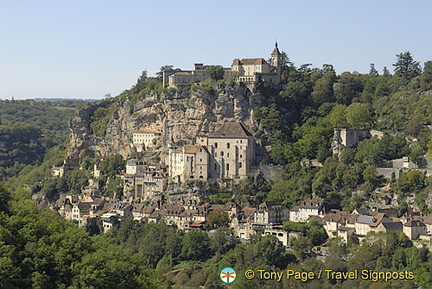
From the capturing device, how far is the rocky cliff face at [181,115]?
65875 millimetres

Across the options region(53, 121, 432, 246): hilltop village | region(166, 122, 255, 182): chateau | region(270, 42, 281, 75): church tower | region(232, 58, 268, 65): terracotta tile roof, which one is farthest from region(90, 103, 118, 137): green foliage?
region(166, 122, 255, 182): chateau

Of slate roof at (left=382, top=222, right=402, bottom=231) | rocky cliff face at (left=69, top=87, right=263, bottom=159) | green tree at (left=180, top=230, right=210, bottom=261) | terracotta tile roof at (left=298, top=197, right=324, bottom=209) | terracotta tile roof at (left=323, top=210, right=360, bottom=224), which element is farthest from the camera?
rocky cliff face at (left=69, top=87, right=263, bottom=159)

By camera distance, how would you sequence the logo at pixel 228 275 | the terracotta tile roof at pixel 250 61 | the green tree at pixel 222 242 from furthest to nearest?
the terracotta tile roof at pixel 250 61, the green tree at pixel 222 242, the logo at pixel 228 275

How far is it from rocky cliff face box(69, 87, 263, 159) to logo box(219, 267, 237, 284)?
18.5 m

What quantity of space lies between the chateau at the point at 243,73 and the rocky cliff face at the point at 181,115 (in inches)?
63.1

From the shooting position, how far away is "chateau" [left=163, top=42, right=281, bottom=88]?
67812 mm

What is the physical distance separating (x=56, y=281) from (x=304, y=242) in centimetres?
2062

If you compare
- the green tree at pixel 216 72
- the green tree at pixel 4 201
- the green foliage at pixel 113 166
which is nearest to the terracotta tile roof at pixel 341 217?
the green tree at pixel 216 72

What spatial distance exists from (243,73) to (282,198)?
46.0 ft

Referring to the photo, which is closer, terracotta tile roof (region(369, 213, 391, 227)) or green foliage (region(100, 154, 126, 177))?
terracotta tile roof (region(369, 213, 391, 227))

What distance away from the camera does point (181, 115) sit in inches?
2643

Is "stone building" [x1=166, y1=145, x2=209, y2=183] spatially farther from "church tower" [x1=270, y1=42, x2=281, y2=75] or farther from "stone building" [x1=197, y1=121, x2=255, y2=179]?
"church tower" [x1=270, y1=42, x2=281, y2=75]

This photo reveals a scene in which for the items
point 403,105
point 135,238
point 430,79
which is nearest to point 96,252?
point 135,238

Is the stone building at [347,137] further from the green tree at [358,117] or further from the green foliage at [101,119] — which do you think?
the green foliage at [101,119]
